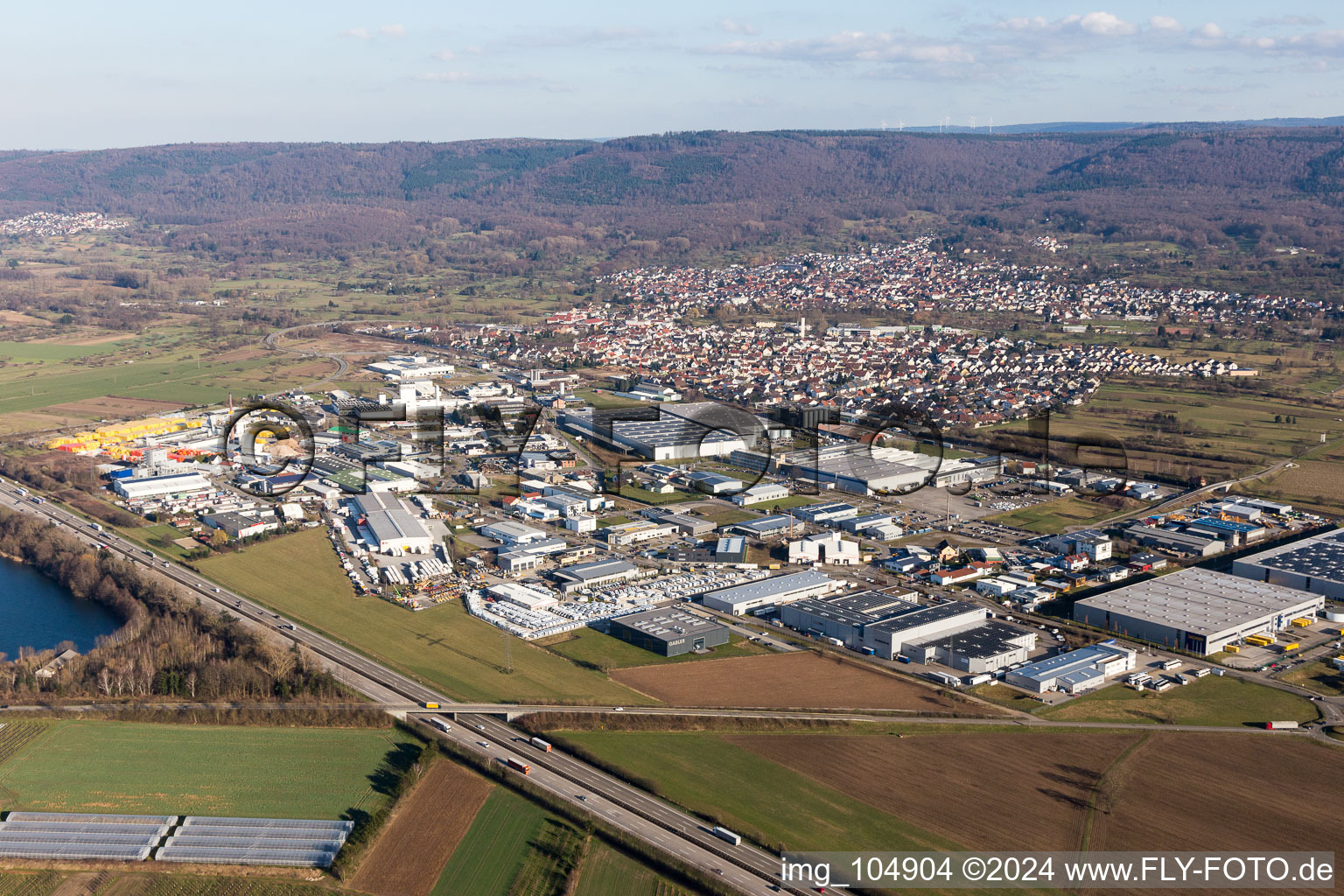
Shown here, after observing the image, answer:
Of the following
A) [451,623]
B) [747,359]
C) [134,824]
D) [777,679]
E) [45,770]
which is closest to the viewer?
[134,824]

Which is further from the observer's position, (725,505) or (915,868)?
(725,505)

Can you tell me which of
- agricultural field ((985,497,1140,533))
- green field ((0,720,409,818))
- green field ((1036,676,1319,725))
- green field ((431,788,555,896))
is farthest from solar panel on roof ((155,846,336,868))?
agricultural field ((985,497,1140,533))

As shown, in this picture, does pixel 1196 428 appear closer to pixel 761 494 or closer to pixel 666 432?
pixel 761 494

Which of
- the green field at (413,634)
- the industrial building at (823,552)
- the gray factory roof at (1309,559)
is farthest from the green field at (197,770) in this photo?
the gray factory roof at (1309,559)

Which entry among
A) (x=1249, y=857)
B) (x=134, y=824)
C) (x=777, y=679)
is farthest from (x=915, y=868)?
(x=134, y=824)

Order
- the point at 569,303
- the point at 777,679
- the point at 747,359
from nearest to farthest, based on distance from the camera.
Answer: the point at 777,679 → the point at 747,359 → the point at 569,303

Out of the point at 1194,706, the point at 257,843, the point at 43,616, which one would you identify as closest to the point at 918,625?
the point at 1194,706

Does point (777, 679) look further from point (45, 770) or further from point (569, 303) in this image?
point (569, 303)
